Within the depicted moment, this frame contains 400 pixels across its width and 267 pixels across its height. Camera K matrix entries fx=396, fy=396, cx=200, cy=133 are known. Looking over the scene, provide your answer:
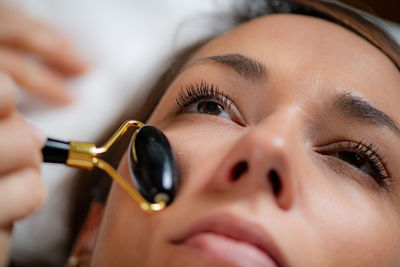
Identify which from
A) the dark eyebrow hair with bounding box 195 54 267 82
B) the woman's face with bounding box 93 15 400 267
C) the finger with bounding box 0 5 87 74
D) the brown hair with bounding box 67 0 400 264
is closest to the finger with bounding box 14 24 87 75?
the finger with bounding box 0 5 87 74

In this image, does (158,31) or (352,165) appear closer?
(352,165)

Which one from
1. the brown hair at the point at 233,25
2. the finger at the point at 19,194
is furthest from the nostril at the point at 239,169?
the brown hair at the point at 233,25

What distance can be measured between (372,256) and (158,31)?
3.34 feet

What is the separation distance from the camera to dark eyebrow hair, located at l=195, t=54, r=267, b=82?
721mm

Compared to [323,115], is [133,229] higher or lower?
lower

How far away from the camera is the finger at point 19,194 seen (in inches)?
20.7

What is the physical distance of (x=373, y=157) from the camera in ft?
2.40

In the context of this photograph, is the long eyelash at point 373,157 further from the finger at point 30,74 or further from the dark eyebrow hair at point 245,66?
the finger at point 30,74

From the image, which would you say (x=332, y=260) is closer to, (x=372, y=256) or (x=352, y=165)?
(x=372, y=256)

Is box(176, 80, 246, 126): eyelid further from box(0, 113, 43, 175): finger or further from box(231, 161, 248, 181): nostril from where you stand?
box(0, 113, 43, 175): finger

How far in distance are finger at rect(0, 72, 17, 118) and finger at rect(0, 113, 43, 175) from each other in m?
0.02

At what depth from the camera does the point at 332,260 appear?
59 cm

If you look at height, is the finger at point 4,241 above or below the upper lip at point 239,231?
below

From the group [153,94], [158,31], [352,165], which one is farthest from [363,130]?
[158,31]
